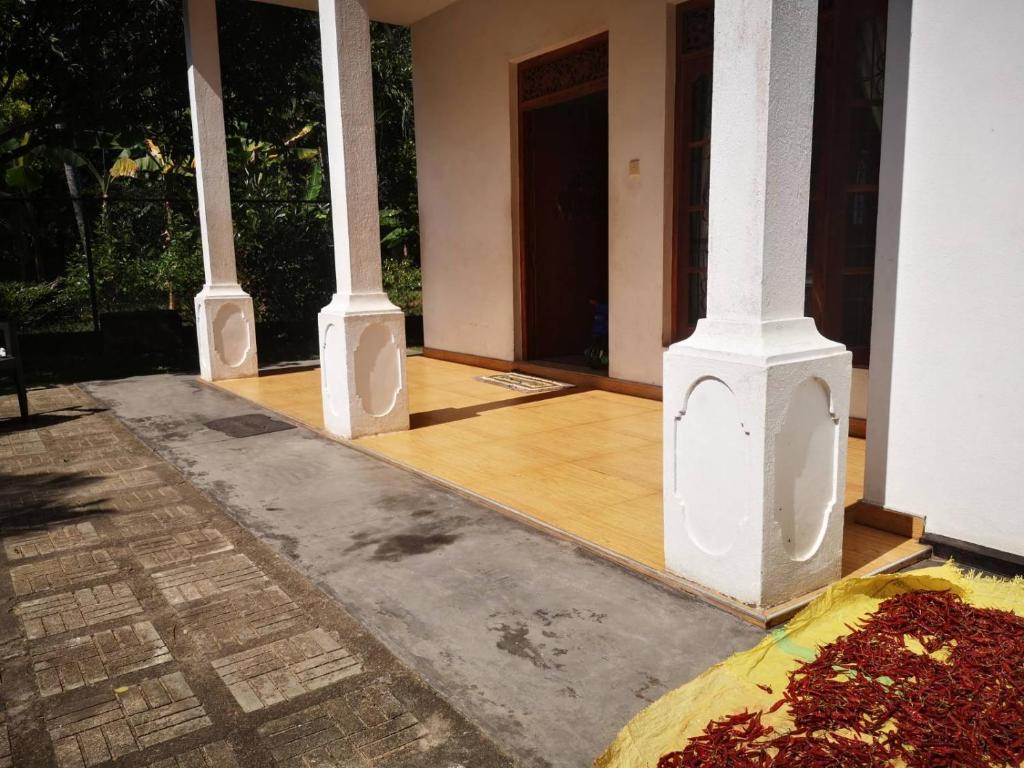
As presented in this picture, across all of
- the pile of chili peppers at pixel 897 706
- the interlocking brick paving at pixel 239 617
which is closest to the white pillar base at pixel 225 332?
the interlocking brick paving at pixel 239 617

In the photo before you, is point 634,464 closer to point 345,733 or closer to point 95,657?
point 345,733

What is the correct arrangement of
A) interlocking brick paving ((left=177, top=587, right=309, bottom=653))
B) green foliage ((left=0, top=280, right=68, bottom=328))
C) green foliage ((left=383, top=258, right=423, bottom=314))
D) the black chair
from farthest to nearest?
green foliage ((left=383, top=258, right=423, bottom=314)) < green foliage ((left=0, top=280, right=68, bottom=328)) < the black chair < interlocking brick paving ((left=177, top=587, right=309, bottom=653))

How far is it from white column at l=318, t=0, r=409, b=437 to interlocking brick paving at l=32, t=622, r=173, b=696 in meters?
3.06

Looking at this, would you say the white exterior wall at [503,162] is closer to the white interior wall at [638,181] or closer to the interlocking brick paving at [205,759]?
the white interior wall at [638,181]

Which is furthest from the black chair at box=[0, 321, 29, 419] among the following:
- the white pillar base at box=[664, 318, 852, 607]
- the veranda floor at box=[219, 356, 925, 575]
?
the white pillar base at box=[664, 318, 852, 607]

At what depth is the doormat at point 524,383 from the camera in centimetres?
788

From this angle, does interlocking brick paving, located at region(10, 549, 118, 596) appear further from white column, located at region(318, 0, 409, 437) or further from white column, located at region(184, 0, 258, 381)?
white column, located at region(184, 0, 258, 381)

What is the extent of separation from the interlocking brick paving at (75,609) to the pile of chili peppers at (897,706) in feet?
7.31

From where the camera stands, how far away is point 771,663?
2.43 meters

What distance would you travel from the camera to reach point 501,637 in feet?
9.03

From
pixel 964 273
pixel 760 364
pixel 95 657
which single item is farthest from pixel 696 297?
pixel 95 657

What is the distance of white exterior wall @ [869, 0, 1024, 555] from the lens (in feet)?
9.80

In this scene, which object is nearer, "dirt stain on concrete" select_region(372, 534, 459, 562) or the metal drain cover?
"dirt stain on concrete" select_region(372, 534, 459, 562)

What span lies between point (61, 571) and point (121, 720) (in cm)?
144
